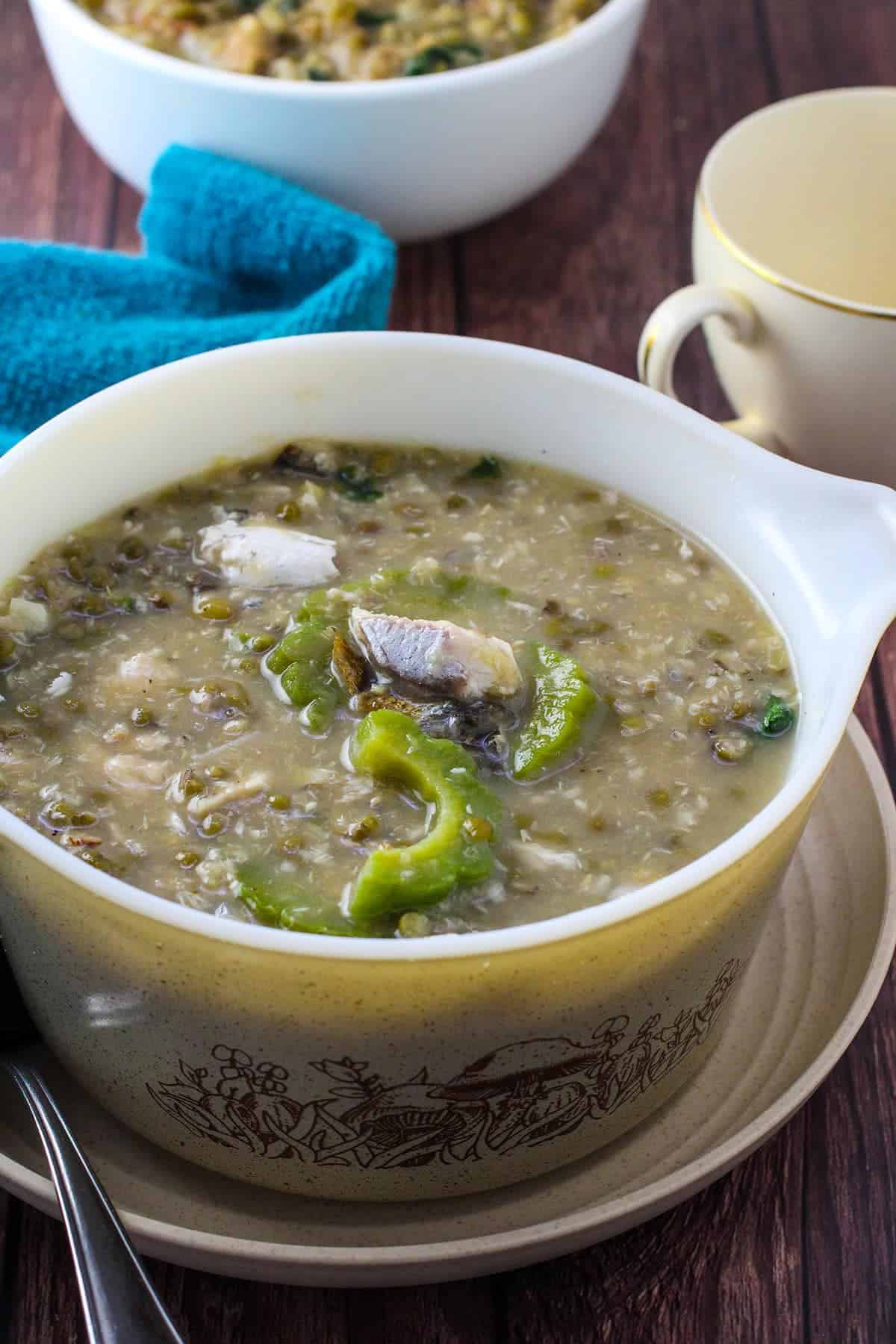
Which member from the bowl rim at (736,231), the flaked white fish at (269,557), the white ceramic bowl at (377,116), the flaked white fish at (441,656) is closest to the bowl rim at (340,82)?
the white ceramic bowl at (377,116)

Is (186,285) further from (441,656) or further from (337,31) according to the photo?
(441,656)

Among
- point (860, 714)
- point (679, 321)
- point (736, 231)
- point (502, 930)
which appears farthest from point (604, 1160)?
point (736, 231)

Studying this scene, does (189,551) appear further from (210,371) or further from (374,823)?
(374,823)

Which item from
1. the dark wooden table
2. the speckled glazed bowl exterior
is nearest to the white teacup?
the dark wooden table

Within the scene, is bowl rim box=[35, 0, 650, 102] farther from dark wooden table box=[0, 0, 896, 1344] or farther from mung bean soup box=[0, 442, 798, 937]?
mung bean soup box=[0, 442, 798, 937]

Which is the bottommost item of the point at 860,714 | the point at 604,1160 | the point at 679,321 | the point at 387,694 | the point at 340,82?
the point at 860,714

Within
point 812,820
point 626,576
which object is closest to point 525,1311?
point 812,820

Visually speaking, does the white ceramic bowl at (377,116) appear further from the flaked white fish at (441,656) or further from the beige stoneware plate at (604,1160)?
the beige stoneware plate at (604,1160)
